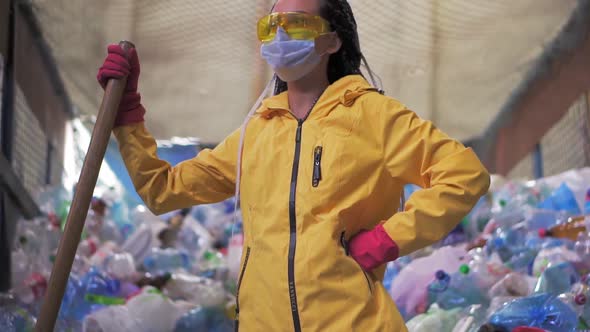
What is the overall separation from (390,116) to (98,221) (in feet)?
13.0

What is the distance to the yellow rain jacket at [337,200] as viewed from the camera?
217 cm

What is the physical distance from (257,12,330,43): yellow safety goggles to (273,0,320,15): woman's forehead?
0.03 m

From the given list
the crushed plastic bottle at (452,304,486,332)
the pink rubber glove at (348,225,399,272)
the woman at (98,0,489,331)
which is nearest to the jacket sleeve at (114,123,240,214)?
the woman at (98,0,489,331)

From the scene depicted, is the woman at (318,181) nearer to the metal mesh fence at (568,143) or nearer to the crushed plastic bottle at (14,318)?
the crushed plastic bottle at (14,318)

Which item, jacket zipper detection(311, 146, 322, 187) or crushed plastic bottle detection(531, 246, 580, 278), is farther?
crushed plastic bottle detection(531, 246, 580, 278)

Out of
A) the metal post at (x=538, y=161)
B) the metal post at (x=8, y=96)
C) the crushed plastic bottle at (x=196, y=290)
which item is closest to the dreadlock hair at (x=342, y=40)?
the crushed plastic bottle at (x=196, y=290)

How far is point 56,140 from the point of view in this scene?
21.7ft

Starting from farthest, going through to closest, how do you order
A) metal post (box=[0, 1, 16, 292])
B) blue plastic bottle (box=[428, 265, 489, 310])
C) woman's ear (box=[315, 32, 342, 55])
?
1. metal post (box=[0, 1, 16, 292])
2. blue plastic bottle (box=[428, 265, 489, 310])
3. woman's ear (box=[315, 32, 342, 55])

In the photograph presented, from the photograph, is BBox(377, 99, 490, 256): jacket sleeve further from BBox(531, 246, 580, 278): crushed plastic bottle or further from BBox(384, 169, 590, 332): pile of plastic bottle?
BBox(531, 246, 580, 278): crushed plastic bottle

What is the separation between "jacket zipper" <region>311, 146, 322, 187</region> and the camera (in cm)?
224

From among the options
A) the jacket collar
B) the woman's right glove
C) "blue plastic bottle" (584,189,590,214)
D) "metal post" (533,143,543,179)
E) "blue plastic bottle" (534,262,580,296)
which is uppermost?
the jacket collar

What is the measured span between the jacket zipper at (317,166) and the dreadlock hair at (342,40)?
35 cm

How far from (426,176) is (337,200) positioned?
0.23 m

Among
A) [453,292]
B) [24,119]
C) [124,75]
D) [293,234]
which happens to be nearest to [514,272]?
[453,292]
